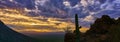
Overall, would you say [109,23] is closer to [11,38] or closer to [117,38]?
[117,38]

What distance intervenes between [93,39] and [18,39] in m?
85.0

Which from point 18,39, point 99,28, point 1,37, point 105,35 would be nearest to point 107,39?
point 105,35

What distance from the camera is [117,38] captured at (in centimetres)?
7394

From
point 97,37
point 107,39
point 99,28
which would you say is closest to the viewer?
point 107,39

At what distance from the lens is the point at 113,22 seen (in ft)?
315

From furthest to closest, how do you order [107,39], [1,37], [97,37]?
1. [1,37]
2. [97,37]
3. [107,39]

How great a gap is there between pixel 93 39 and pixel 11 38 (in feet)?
265

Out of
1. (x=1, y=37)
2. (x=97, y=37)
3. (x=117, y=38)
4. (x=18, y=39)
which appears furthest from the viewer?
(x=18, y=39)

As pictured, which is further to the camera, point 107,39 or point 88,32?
point 88,32

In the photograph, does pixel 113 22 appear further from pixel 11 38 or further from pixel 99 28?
pixel 11 38

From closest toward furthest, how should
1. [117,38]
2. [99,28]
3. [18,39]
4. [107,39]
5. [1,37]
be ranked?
[117,38] < [107,39] < [99,28] < [1,37] < [18,39]

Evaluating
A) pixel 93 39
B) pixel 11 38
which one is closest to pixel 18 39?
pixel 11 38

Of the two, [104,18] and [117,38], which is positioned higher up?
[104,18]

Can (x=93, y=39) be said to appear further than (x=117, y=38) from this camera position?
Yes
